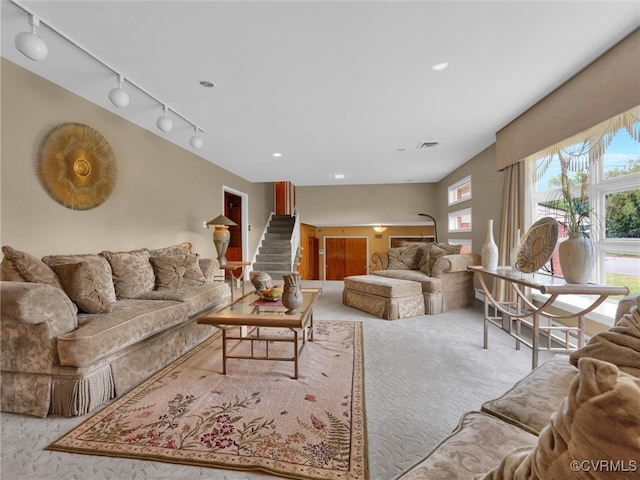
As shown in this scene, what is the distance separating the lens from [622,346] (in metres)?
0.98

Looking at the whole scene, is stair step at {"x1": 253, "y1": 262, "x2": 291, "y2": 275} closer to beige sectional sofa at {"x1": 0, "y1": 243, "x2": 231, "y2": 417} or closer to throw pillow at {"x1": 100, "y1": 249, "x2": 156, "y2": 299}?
throw pillow at {"x1": 100, "y1": 249, "x2": 156, "y2": 299}

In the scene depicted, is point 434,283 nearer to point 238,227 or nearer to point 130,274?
point 130,274

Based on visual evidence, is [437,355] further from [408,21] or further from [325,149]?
[325,149]

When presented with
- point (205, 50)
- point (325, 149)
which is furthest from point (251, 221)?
point (205, 50)

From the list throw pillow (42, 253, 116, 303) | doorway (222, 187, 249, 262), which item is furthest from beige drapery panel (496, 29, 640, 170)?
doorway (222, 187, 249, 262)

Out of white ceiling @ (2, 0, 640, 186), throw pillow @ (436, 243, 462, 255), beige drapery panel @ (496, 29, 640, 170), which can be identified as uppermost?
white ceiling @ (2, 0, 640, 186)

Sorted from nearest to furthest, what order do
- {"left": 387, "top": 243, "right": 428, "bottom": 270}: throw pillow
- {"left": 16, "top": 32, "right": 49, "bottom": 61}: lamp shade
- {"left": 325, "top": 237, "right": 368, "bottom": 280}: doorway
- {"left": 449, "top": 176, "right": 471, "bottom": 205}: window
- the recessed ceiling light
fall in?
1. {"left": 16, "top": 32, "right": 49, "bottom": 61}: lamp shade
2. the recessed ceiling light
3. {"left": 387, "top": 243, "right": 428, "bottom": 270}: throw pillow
4. {"left": 449, "top": 176, "right": 471, "bottom": 205}: window
5. {"left": 325, "top": 237, "right": 368, "bottom": 280}: doorway

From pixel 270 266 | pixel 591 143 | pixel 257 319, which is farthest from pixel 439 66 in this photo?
pixel 270 266

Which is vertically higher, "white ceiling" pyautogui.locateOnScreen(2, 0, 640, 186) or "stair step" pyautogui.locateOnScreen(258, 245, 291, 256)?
"white ceiling" pyautogui.locateOnScreen(2, 0, 640, 186)

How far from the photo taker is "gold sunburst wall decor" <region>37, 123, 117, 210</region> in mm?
2531

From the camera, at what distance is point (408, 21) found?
1771 mm

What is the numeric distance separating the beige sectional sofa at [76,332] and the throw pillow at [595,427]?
227 centimetres

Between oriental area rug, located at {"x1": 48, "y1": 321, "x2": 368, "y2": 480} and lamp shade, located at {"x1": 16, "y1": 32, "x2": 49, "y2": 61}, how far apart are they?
227cm

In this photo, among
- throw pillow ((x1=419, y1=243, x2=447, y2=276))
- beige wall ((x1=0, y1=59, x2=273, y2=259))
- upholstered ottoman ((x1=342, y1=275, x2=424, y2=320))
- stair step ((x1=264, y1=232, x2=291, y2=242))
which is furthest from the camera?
stair step ((x1=264, y1=232, x2=291, y2=242))
